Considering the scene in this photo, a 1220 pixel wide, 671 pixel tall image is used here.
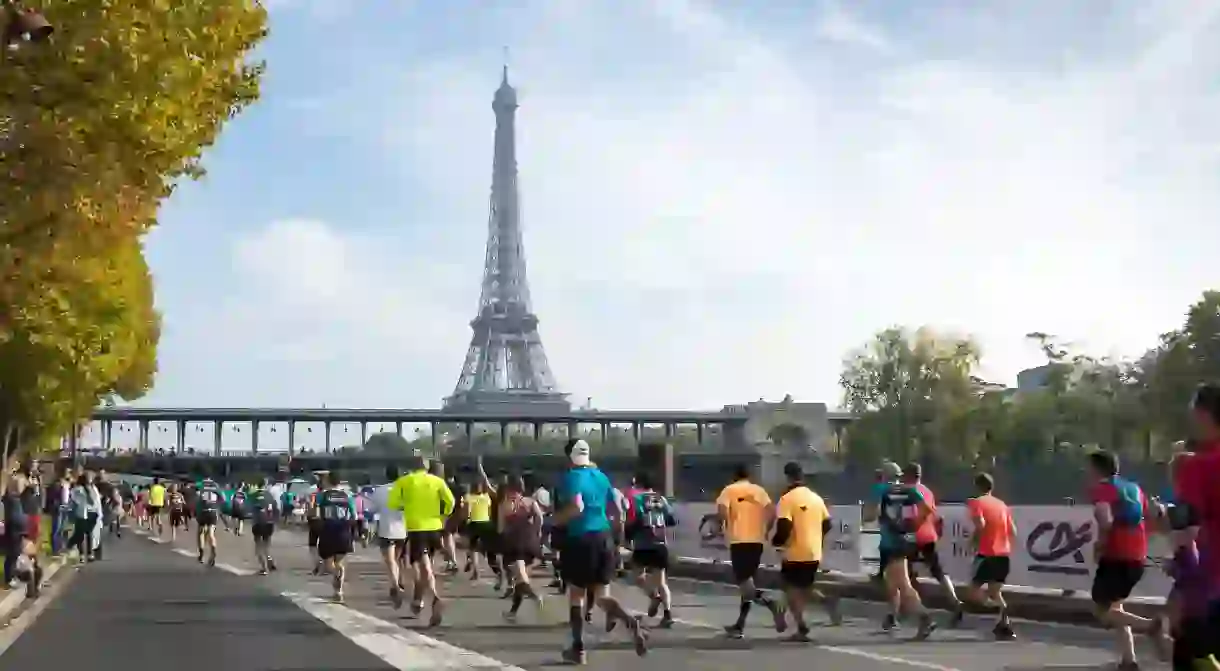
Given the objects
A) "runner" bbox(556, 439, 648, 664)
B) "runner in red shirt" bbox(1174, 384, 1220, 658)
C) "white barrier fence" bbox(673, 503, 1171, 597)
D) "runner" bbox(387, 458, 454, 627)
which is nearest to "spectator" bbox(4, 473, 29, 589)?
"runner" bbox(387, 458, 454, 627)

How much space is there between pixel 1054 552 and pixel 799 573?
619 centimetres

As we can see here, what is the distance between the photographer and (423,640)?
15922 millimetres

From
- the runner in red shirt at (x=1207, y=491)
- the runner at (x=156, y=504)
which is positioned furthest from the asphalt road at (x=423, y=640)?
the runner at (x=156, y=504)

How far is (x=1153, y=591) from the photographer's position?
1900 centimetres

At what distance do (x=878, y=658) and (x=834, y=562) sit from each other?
1159 centimetres

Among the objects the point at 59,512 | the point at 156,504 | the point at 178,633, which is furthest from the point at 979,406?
the point at 178,633

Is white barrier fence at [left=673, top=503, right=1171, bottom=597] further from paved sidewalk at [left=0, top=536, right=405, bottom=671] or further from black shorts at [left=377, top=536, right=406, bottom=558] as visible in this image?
paved sidewalk at [left=0, top=536, right=405, bottom=671]

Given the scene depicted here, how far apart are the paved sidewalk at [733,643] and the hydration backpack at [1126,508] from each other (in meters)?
1.57

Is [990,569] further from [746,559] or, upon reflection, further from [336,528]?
[336,528]

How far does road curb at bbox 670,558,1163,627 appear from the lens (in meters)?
18.2

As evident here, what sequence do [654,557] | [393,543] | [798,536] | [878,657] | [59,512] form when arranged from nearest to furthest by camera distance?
[878,657]
[798,536]
[654,557]
[393,543]
[59,512]

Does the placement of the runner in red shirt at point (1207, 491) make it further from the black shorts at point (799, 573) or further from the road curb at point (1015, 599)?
the road curb at point (1015, 599)

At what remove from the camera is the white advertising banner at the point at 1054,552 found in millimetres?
19703

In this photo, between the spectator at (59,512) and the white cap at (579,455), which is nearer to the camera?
the white cap at (579,455)
